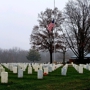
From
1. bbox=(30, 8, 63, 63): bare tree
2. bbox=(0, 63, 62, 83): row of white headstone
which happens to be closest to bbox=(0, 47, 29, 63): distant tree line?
bbox=(30, 8, 63, 63): bare tree

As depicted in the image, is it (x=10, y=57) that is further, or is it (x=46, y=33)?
(x=10, y=57)

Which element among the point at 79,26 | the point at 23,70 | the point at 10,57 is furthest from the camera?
the point at 10,57

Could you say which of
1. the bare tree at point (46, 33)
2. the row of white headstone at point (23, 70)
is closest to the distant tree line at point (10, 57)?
the bare tree at point (46, 33)

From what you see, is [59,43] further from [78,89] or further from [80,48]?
[78,89]

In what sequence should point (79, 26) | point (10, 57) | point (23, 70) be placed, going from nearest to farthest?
point (23, 70)
point (79, 26)
point (10, 57)

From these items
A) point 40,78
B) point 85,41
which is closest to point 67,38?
point 85,41

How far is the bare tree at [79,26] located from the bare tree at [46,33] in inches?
79.8

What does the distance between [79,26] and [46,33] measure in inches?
250

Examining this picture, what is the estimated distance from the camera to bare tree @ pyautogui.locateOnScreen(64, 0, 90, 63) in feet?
141

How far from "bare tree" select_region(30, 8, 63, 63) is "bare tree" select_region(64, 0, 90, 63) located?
6.65 feet

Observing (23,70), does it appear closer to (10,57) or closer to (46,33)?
(46,33)

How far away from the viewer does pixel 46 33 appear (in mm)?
45812

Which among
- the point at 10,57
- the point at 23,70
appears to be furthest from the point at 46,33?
the point at 10,57

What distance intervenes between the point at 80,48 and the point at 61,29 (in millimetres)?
6115
